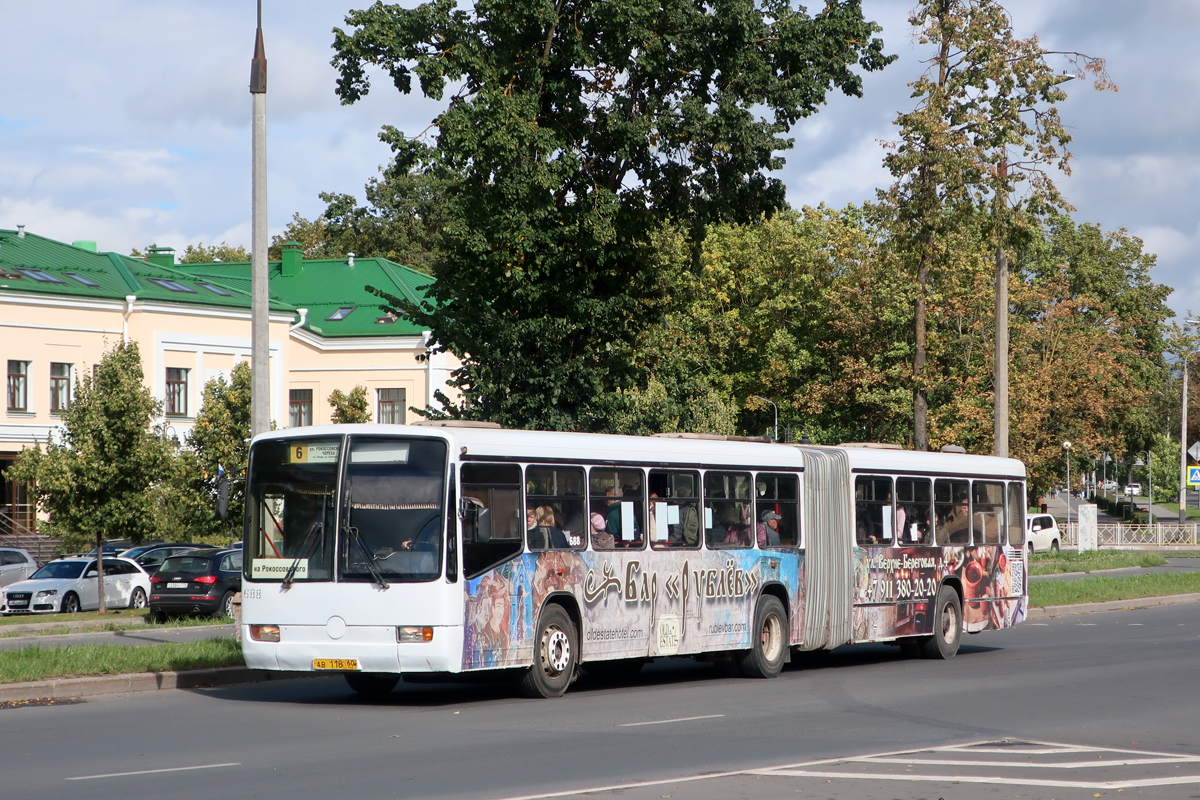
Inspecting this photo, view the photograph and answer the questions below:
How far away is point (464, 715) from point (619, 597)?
10.0 ft

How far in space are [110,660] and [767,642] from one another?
7.88 metres

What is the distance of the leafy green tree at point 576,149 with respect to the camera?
25.3 m

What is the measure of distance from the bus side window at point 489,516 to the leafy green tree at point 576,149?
10.0 meters

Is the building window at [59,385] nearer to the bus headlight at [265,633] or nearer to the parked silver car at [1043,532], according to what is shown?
the parked silver car at [1043,532]

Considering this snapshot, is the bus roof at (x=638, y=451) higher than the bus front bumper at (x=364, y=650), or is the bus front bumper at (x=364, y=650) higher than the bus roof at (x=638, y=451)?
the bus roof at (x=638, y=451)

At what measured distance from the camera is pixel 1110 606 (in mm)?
32094

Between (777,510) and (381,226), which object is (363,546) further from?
(381,226)

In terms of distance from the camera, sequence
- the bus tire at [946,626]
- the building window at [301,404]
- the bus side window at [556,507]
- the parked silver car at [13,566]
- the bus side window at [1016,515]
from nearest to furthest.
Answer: the bus side window at [556,507]
the bus tire at [946,626]
the bus side window at [1016,515]
the parked silver car at [13,566]
the building window at [301,404]

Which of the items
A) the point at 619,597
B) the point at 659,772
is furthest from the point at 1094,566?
the point at 659,772

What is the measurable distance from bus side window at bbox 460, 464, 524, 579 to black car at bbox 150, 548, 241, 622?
1716 centimetres

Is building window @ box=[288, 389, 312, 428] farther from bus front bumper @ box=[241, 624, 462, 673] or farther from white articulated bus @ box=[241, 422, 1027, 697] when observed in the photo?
bus front bumper @ box=[241, 624, 462, 673]

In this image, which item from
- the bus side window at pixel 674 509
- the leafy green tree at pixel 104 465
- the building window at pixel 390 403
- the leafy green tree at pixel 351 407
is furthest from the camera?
the building window at pixel 390 403

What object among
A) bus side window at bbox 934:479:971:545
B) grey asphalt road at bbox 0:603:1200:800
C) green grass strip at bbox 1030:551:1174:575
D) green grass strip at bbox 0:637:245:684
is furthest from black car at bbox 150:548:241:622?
green grass strip at bbox 1030:551:1174:575

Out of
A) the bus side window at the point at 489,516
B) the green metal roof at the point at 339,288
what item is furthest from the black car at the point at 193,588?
the green metal roof at the point at 339,288
